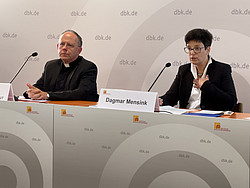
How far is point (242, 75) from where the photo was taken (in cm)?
400

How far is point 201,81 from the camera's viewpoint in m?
3.13

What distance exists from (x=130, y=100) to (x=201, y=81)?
3.67 ft

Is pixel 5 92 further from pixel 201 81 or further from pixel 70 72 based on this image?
pixel 201 81

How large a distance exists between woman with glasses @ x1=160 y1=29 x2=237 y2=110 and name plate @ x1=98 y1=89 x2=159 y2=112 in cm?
98

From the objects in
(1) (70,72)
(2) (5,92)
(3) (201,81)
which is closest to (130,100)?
(2) (5,92)

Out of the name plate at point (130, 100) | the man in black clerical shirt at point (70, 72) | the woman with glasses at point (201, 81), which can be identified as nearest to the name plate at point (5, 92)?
the name plate at point (130, 100)

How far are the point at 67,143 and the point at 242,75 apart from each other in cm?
234

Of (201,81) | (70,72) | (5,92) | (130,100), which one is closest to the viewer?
(130,100)

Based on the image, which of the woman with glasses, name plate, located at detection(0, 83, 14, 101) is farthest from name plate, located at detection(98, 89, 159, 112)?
the woman with glasses

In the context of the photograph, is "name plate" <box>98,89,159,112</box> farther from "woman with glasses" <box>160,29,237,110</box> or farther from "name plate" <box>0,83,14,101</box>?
"woman with glasses" <box>160,29,237,110</box>

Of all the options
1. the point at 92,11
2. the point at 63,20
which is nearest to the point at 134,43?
the point at 92,11

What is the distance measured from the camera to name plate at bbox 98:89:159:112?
213 cm

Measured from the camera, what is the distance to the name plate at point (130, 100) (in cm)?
213

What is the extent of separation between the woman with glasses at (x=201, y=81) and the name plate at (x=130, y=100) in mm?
977
